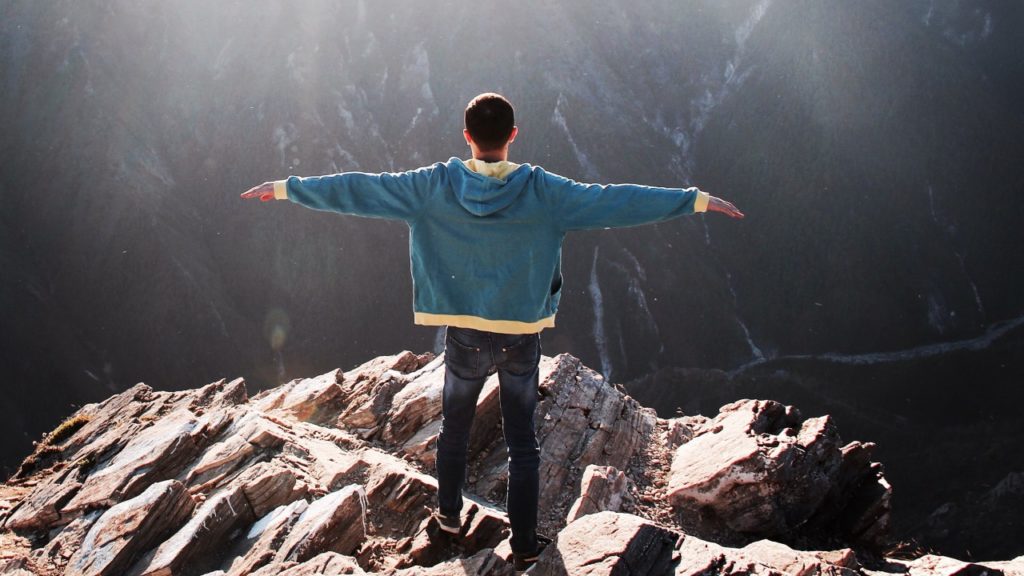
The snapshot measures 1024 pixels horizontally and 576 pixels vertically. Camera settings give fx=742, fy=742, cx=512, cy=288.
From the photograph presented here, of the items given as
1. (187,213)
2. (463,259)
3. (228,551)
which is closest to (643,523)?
(463,259)

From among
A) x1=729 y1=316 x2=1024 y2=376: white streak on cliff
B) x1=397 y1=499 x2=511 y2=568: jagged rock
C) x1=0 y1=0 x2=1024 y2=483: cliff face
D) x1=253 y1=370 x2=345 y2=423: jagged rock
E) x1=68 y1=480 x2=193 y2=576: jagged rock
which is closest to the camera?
x1=397 y1=499 x2=511 y2=568: jagged rock

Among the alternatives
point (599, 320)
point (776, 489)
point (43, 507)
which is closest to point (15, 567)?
point (43, 507)

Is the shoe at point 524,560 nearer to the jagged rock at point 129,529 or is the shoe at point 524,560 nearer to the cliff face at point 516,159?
the jagged rock at point 129,529

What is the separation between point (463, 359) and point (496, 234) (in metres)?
0.79

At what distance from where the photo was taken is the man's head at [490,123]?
4230mm

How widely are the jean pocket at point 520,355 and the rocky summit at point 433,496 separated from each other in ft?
3.86

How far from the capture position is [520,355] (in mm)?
4477

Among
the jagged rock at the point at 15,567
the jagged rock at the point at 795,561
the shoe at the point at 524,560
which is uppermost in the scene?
the shoe at the point at 524,560

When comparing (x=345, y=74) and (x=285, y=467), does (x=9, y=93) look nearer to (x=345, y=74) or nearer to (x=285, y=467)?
(x=345, y=74)

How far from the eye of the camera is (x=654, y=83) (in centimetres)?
5688

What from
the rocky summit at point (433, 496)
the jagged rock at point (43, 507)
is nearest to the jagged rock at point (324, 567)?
the rocky summit at point (433, 496)

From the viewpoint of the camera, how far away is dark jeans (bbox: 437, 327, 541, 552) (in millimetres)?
4461

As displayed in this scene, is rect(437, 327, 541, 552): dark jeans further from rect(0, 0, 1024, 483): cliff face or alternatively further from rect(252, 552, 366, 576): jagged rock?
rect(0, 0, 1024, 483): cliff face

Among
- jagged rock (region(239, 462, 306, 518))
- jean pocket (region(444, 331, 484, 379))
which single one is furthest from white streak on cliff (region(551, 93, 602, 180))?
jean pocket (region(444, 331, 484, 379))
